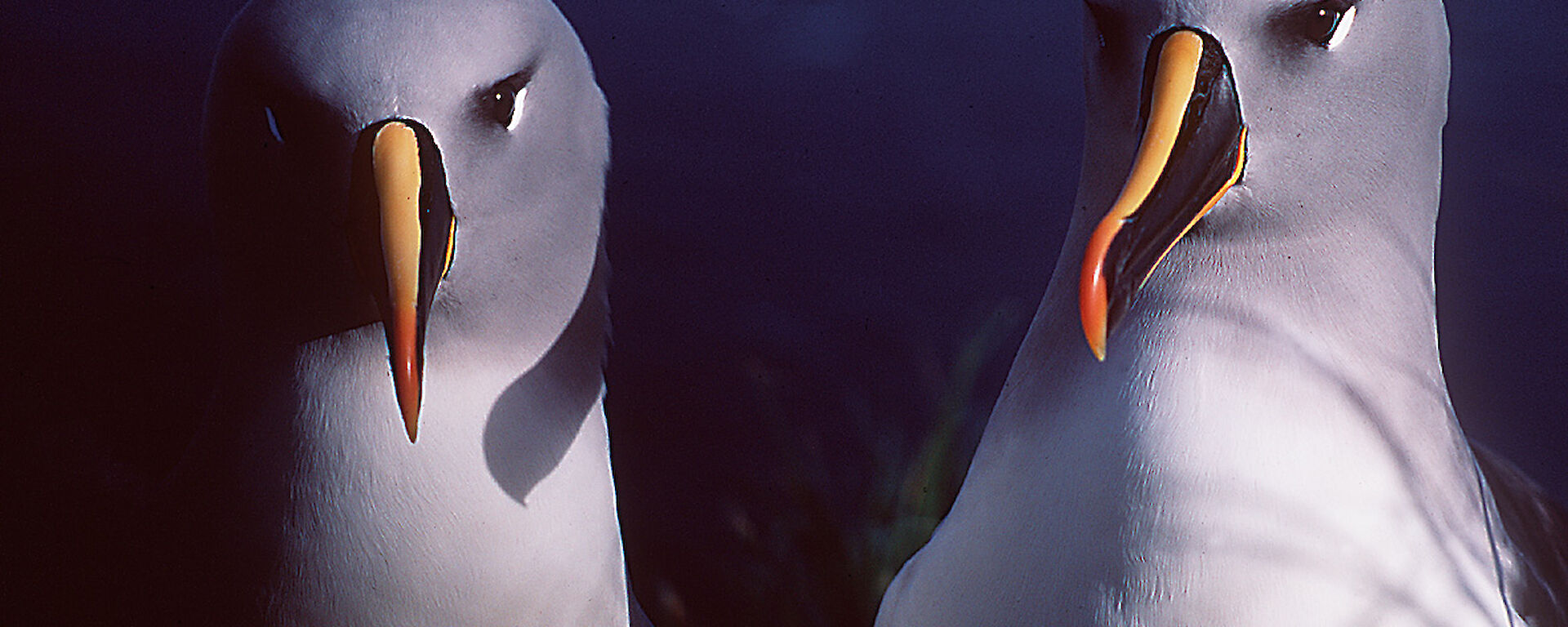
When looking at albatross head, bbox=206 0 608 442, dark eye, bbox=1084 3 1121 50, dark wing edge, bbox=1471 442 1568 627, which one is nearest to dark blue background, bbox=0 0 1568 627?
dark wing edge, bbox=1471 442 1568 627

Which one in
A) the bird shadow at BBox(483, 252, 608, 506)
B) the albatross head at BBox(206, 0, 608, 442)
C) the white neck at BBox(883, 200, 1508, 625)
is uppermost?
the albatross head at BBox(206, 0, 608, 442)

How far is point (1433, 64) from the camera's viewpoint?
636 mm

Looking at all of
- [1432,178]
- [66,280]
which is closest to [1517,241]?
[1432,178]

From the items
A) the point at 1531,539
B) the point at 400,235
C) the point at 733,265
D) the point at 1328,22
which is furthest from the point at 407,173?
the point at 1531,539

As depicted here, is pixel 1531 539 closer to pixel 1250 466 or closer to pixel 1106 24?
pixel 1250 466

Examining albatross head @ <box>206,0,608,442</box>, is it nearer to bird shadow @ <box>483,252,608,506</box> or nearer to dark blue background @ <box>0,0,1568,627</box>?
bird shadow @ <box>483,252,608,506</box>

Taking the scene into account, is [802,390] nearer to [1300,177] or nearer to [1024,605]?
[1024,605]

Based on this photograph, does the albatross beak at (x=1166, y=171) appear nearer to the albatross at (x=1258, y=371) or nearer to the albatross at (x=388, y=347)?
the albatross at (x=1258, y=371)

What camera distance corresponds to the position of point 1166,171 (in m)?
Result: 0.55

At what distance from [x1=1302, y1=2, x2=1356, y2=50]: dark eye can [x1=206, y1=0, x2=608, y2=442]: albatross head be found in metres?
0.48

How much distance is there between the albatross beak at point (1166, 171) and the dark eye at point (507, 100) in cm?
39

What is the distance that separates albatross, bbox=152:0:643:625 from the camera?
646 mm

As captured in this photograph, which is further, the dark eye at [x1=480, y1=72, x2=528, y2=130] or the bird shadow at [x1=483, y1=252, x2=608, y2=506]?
the bird shadow at [x1=483, y1=252, x2=608, y2=506]

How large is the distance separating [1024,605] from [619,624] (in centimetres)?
37
